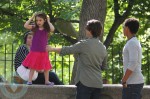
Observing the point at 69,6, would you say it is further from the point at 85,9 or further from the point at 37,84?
the point at 37,84

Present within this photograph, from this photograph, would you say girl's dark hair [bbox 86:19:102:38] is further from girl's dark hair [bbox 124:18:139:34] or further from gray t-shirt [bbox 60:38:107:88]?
girl's dark hair [bbox 124:18:139:34]

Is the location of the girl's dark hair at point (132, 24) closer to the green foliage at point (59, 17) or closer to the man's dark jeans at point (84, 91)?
the man's dark jeans at point (84, 91)

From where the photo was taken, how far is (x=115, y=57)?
12852 mm

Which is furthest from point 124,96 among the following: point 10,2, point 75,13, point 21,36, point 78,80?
point 10,2

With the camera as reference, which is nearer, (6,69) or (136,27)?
(136,27)

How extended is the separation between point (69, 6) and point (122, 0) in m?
2.02

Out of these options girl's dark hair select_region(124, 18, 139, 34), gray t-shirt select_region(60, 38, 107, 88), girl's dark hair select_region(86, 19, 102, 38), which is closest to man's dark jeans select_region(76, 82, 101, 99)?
gray t-shirt select_region(60, 38, 107, 88)

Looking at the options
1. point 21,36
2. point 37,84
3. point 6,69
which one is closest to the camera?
point 37,84

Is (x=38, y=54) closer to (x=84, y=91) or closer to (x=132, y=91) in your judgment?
(x=84, y=91)

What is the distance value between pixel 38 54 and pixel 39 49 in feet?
0.24

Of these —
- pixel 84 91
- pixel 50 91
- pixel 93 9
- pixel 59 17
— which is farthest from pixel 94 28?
pixel 59 17

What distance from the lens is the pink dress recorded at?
6.79 meters

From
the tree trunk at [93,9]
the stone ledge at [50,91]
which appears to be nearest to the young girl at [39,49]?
the stone ledge at [50,91]

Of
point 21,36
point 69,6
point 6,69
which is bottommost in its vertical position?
point 6,69
